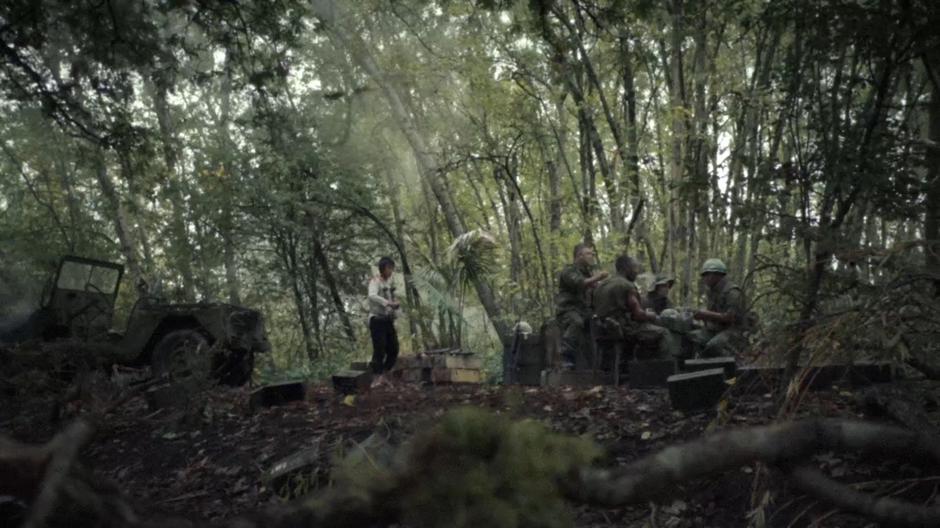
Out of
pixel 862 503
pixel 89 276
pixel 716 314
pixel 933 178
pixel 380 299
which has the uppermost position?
pixel 89 276

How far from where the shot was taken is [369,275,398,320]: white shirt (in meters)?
10.7

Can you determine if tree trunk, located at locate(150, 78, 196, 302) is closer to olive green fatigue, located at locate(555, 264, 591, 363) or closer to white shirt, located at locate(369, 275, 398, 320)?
white shirt, located at locate(369, 275, 398, 320)

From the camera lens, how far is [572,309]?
9.45 m

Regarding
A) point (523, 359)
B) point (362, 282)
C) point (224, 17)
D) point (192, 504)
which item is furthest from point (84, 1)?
point (362, 282)

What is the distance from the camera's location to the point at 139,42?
7.94m

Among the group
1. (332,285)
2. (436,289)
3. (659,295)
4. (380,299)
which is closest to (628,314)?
(659,295)

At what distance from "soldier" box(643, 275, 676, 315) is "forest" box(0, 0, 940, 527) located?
112cm

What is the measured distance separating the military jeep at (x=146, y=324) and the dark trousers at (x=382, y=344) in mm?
2021

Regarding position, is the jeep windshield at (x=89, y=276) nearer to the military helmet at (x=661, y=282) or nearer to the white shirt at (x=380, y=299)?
the white shirt at (x=380, y=299)

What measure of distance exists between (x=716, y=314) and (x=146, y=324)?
7.89 meters

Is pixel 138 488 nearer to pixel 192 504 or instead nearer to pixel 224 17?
pixel 192 504

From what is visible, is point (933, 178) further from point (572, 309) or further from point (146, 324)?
point (146, 324)

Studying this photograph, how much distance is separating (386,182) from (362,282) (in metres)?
2.99

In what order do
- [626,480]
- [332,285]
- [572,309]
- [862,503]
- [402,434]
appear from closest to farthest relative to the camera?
[626,480]
[862,503]
[402,434]
[572,309]
[332,285]
